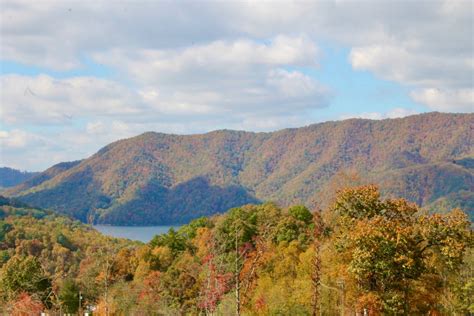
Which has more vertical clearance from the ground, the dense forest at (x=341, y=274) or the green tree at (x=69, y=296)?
the dense forest at (x=341, y=274)

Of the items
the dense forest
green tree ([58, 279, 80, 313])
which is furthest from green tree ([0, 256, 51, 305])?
green tree ([58, 279, 80, 313])

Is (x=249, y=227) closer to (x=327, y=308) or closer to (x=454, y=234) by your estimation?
(x=327, y=308)

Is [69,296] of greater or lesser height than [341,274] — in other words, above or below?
below

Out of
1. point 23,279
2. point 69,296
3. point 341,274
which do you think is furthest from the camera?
point 69,296

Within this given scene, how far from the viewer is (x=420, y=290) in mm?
27688

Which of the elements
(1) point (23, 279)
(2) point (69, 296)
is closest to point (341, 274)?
(1) point (23, 279)

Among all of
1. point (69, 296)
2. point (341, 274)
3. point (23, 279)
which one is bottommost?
point (69, 296)

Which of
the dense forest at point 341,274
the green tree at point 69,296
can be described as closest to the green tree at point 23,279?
the dense forest at point 341,274

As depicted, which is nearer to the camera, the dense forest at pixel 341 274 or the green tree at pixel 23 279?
the dense forest at pixel 341 274

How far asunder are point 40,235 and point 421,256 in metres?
86.2

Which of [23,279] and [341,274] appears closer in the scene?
[341,274]

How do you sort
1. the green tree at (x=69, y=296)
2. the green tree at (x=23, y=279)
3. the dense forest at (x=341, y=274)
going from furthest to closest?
the green tree at (x=69, y=296) → the green tree at (x=23, y=279) → the dense forest at (x=341, y=274)

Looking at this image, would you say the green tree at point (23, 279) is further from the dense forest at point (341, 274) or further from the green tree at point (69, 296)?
the green tree at point (69, 296)

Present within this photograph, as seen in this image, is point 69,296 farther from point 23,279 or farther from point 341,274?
point 341,274
